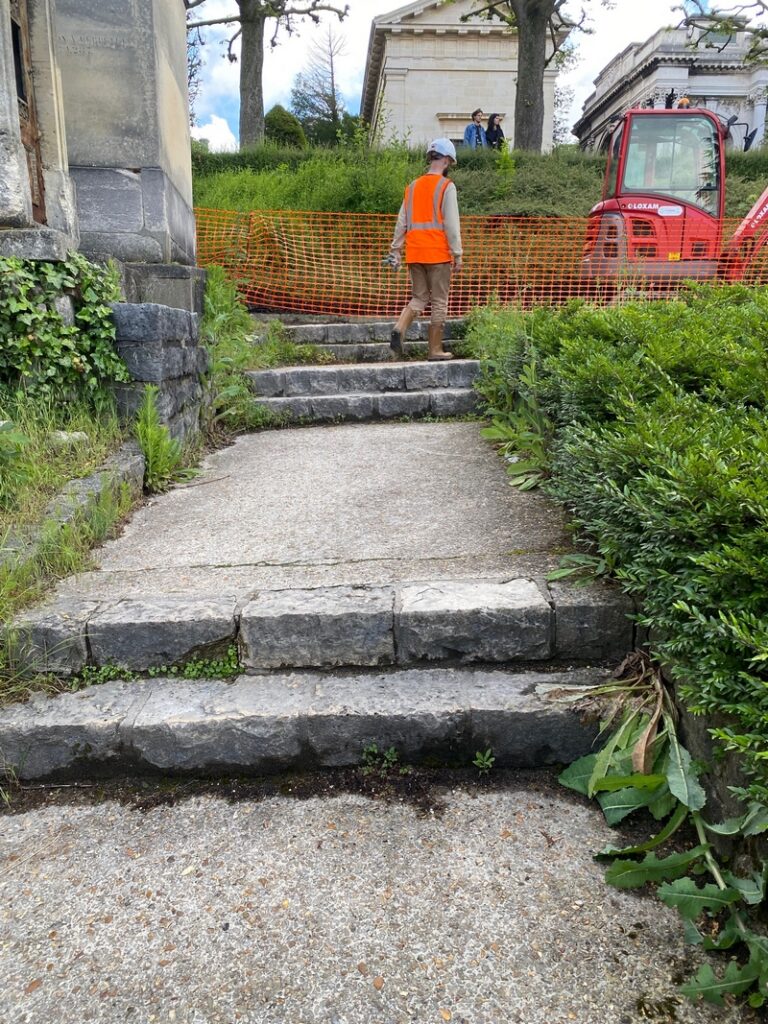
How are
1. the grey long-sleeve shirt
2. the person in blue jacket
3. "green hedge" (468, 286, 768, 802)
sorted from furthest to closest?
→ the person in blue jacket < the grey long-sleeve shirt < "green hedge" (468, 286, 768, 802)

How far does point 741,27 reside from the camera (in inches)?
754

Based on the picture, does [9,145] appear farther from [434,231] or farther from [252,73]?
[252,73]

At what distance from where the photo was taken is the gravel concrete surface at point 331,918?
156 cm

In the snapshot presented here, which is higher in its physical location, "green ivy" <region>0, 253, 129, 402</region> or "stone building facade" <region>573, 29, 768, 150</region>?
"stone building facade" <region>573, 29, 768, 150</region>

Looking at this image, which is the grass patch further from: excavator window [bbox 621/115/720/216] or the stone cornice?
the stone cornice

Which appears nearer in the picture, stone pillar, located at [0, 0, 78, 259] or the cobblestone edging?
the cobblestone edging

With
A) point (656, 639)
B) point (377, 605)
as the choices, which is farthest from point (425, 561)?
point (656, 639)

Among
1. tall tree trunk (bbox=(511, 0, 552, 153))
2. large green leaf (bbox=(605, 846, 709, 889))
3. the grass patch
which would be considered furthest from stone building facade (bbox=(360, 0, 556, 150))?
large green leaf (bbox=(605, 846, 709, 889))

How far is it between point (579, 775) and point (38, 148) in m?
4.34

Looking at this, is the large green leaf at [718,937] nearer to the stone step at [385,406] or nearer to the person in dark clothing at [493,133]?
the stone step at [385,406]

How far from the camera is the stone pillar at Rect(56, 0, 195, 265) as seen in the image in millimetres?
4438

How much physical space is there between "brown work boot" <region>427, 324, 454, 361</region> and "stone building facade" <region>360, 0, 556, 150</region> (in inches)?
971

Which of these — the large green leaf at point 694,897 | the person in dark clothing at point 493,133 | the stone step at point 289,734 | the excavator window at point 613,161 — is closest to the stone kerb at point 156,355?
the stone step at point 289,734

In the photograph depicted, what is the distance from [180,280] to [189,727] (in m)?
3.61
